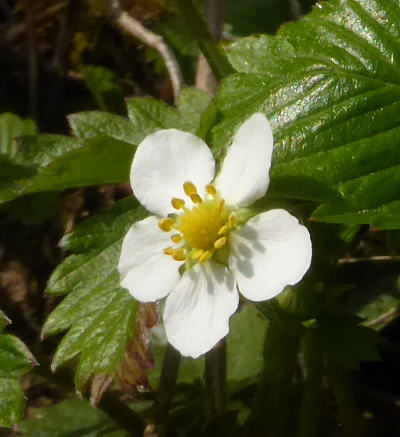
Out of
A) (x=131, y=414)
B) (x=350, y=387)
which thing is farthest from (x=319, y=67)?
(x=131, y=414)

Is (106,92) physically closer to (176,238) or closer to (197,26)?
(197,26)

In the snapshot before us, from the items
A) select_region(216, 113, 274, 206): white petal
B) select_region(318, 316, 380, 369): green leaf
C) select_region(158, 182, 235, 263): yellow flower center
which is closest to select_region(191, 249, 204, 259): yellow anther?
select_region(158, 182, 235, 263): yellow flower center

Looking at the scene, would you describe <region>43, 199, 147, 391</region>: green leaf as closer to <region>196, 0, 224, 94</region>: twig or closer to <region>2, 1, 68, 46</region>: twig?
<region>196, 0, 224, 94</region>: twig

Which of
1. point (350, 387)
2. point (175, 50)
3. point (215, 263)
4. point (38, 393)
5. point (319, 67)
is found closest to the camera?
point (215, 263)

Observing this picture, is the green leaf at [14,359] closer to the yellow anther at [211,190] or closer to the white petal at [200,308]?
the white petal at [200,308]

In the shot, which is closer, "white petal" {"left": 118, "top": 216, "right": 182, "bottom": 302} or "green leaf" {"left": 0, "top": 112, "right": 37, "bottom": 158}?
"white petal" {"left": 118, "top": 216, "right": 182, "bottom": 302}

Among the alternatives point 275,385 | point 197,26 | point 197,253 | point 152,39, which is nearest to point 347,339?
point 275,385

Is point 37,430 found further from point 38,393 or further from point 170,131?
point 170,131
